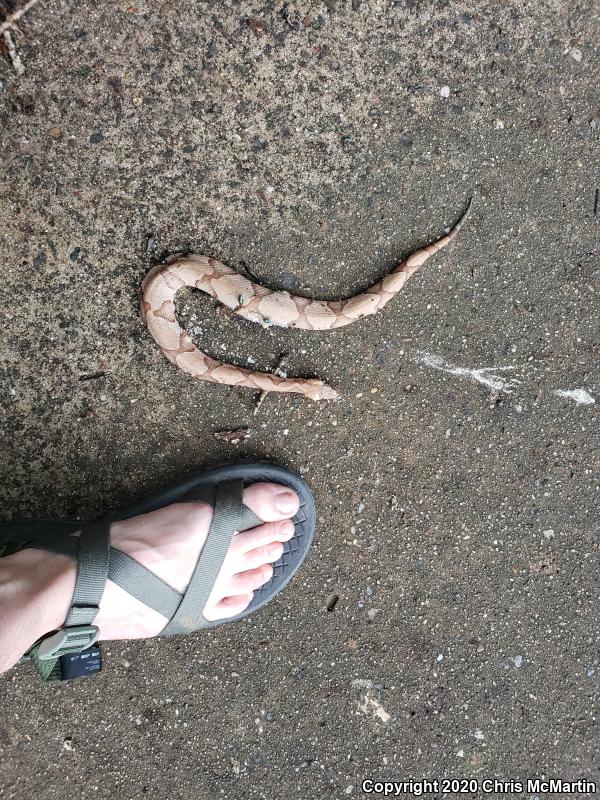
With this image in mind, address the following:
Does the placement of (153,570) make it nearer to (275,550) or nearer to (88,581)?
(88,581)

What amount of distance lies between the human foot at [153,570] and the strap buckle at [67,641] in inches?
2.1

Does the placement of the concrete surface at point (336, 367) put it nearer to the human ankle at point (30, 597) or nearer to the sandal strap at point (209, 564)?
the sandal strap at point (209, 564)

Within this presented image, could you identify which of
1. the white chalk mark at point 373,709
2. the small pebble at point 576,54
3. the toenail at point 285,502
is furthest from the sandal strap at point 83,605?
the small pebble at point 576,54

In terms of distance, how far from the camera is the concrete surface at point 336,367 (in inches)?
109

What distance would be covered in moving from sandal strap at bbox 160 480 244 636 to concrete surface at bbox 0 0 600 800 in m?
0.28

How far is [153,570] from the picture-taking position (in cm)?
264

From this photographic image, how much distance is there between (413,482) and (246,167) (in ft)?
5.92

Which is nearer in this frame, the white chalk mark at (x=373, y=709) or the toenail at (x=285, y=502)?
the toenail at (x=285, y=502)

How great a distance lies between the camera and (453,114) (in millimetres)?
→ 2869

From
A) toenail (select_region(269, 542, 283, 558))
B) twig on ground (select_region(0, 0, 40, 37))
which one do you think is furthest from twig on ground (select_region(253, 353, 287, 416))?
twig on ground (select_region(0, 0, 40, 37))

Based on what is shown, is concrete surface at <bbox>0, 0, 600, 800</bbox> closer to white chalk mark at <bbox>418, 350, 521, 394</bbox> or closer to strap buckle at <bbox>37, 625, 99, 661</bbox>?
white chalk mark at <bbox>418, 350, 521, 394</bbox>

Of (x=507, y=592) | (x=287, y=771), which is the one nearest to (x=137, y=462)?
(x=287, y=771)

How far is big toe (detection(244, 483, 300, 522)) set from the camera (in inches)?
111

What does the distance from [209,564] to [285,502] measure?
0.46 meters
